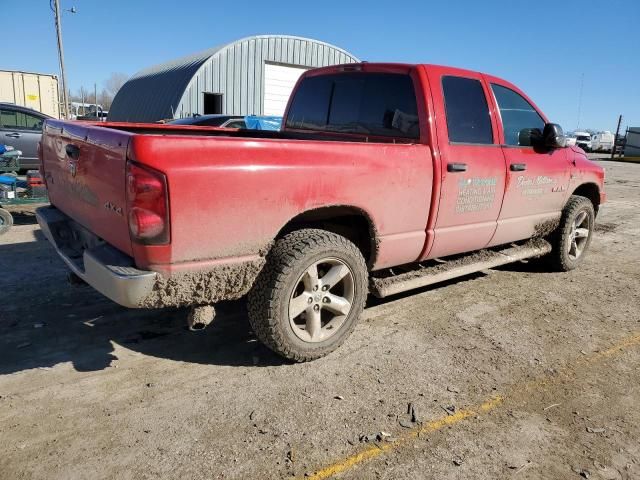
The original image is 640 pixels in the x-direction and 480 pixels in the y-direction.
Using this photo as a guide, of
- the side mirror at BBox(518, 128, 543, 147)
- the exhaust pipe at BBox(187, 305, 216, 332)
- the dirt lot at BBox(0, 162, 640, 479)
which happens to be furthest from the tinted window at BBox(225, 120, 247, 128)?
the exhaust pipe at BBox(187, 305, 216, 332)

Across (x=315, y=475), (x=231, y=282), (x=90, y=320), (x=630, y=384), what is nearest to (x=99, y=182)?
(x=231, y=282)

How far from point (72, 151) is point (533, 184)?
3933 millimetres

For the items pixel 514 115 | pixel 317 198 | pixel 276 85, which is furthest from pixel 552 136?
pixel 276 85

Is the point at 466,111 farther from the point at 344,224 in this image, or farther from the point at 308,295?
the point at 308,295

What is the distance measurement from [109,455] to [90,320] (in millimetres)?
1749

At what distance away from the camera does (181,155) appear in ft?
8.55

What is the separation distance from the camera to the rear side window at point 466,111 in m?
4.02

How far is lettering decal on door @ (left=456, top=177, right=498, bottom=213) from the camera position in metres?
4.04

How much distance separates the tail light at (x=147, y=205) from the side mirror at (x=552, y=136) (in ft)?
12.2

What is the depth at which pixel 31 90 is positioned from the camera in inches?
880

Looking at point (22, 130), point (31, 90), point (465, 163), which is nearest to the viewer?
point (465, 163)

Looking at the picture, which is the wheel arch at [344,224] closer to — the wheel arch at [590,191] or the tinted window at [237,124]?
the wheel arch at [590,191]

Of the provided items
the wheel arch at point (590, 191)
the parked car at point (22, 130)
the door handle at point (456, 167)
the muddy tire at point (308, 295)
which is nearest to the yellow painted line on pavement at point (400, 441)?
the muddy tire at point (308, 295)

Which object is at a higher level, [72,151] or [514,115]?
[514,115]
